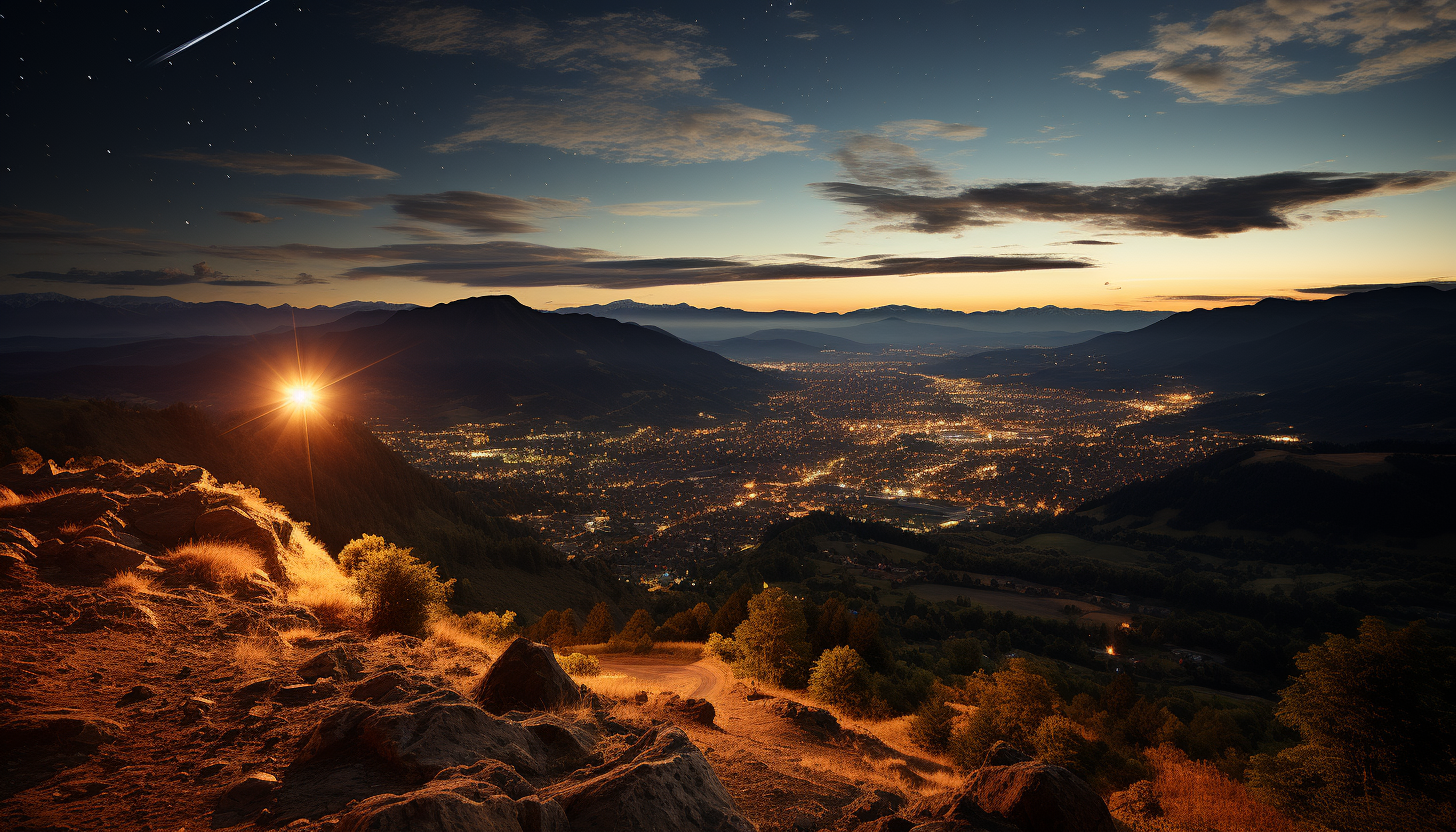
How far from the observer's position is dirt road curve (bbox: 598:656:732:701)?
3444 centimetres

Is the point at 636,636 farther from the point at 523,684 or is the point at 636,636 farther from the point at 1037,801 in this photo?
the point at 1037,801

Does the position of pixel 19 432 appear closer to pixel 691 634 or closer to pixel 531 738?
pixel 691 634

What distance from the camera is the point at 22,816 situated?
8.23 meters

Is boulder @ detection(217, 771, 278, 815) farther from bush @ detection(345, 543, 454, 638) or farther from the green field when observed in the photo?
the green field

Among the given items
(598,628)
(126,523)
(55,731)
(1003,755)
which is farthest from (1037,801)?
(598,628)

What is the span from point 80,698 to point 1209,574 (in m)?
181

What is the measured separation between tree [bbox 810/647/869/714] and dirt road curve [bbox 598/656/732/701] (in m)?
5.83

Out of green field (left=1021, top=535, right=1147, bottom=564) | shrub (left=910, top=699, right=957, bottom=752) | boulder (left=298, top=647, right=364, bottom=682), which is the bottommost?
green field (left=1021, top=535, right=1147, bottom=564)

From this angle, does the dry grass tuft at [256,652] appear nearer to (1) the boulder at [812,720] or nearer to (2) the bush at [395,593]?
(2) the bush at [395,593]

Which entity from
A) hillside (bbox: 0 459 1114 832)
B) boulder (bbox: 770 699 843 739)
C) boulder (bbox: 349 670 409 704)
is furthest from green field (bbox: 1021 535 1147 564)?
boulder (bbox: 349 670 409 704)

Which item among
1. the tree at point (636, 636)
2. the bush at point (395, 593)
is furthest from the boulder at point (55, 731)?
the tree at point (636, 636)

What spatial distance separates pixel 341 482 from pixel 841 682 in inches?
2934

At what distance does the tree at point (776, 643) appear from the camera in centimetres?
3816

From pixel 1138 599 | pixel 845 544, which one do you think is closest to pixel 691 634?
pixel 845 544
